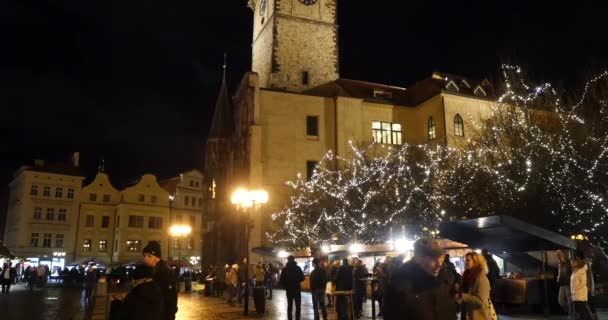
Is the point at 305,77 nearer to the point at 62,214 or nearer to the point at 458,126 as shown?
the point at 458,126

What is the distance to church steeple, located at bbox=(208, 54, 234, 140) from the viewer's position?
4475 cm

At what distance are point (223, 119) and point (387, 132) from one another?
14094 mm

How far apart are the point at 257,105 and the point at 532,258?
1017 inches

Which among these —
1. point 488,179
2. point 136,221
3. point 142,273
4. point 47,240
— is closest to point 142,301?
point 142,273

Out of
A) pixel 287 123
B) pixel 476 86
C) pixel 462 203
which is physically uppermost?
pixel 476 86

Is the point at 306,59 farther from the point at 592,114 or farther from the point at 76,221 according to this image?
the point at 76,221

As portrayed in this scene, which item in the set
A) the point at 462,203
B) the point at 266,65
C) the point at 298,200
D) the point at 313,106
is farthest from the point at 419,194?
the point at 266,65

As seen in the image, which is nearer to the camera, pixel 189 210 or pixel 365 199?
pixel 365 199

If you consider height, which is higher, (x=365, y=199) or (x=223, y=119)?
(x=223, y=119)

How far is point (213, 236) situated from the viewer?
149ft

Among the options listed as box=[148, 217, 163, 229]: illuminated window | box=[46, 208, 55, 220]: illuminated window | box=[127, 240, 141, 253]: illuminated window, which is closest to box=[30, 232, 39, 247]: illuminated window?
box=[46, 208, 55, 220]: illuminated window

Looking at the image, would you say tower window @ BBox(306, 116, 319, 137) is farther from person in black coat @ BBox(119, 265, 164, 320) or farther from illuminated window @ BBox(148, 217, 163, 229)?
person in black coat @ BBox(119, 265, 164, 320)

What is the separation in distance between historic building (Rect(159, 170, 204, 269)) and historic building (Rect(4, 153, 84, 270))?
38.5ft

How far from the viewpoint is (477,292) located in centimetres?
688
